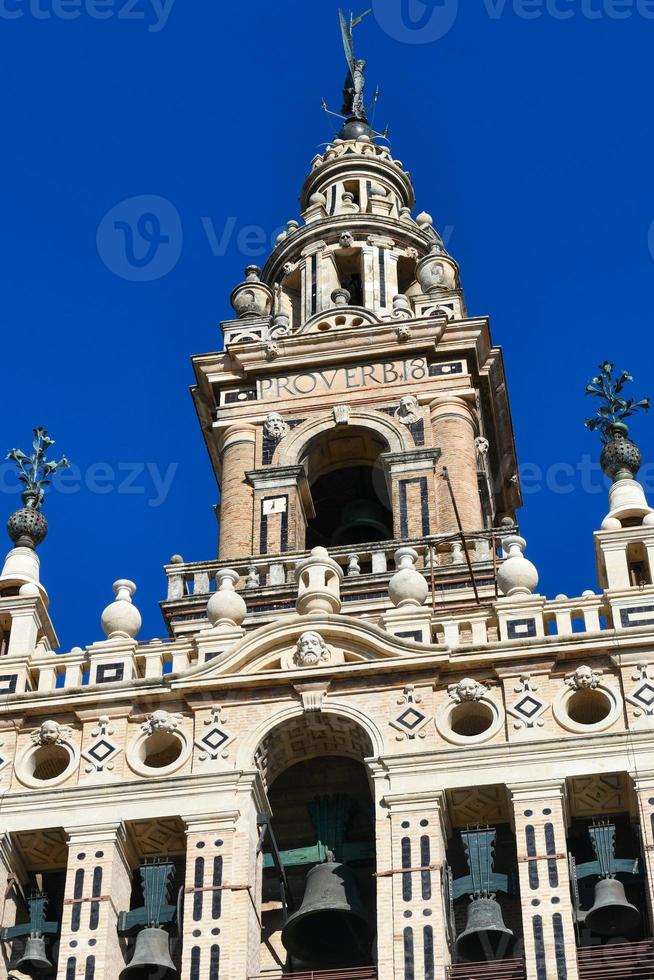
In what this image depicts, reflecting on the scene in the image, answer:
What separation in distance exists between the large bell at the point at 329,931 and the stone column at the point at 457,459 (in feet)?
36.1

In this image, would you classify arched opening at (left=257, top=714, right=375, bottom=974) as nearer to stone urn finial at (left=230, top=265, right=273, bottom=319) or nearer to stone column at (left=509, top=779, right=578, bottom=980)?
stone column at (left=509, top=779, right=578, bottom=980)

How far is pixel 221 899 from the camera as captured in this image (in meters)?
27.6

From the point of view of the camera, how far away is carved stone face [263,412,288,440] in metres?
41.4

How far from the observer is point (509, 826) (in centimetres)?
2877

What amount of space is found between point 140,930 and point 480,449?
51.0 ft

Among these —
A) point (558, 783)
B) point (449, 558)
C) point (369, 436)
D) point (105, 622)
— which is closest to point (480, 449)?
point (369, 436)

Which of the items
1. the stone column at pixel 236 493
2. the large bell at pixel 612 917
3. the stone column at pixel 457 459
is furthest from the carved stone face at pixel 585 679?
the stone column at pixel 236 493

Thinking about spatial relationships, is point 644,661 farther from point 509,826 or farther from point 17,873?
point 17,873

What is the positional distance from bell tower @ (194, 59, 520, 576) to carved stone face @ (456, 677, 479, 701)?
24.5ft

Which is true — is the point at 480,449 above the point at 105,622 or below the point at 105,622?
above

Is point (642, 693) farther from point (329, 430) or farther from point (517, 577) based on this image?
point (329, 430)

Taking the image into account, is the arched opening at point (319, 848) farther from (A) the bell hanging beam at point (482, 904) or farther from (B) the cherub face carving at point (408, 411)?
(B) the cherub face carving at point (408, 411)

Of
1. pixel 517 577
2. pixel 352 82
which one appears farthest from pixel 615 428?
pixel 352 82

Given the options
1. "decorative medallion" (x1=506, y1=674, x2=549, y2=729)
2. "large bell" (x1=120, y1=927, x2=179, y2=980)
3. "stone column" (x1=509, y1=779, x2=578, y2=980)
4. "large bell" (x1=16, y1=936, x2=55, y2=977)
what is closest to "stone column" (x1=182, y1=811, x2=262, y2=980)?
"large bell" (x1=120, y1=927, x2=179, y2=980)
